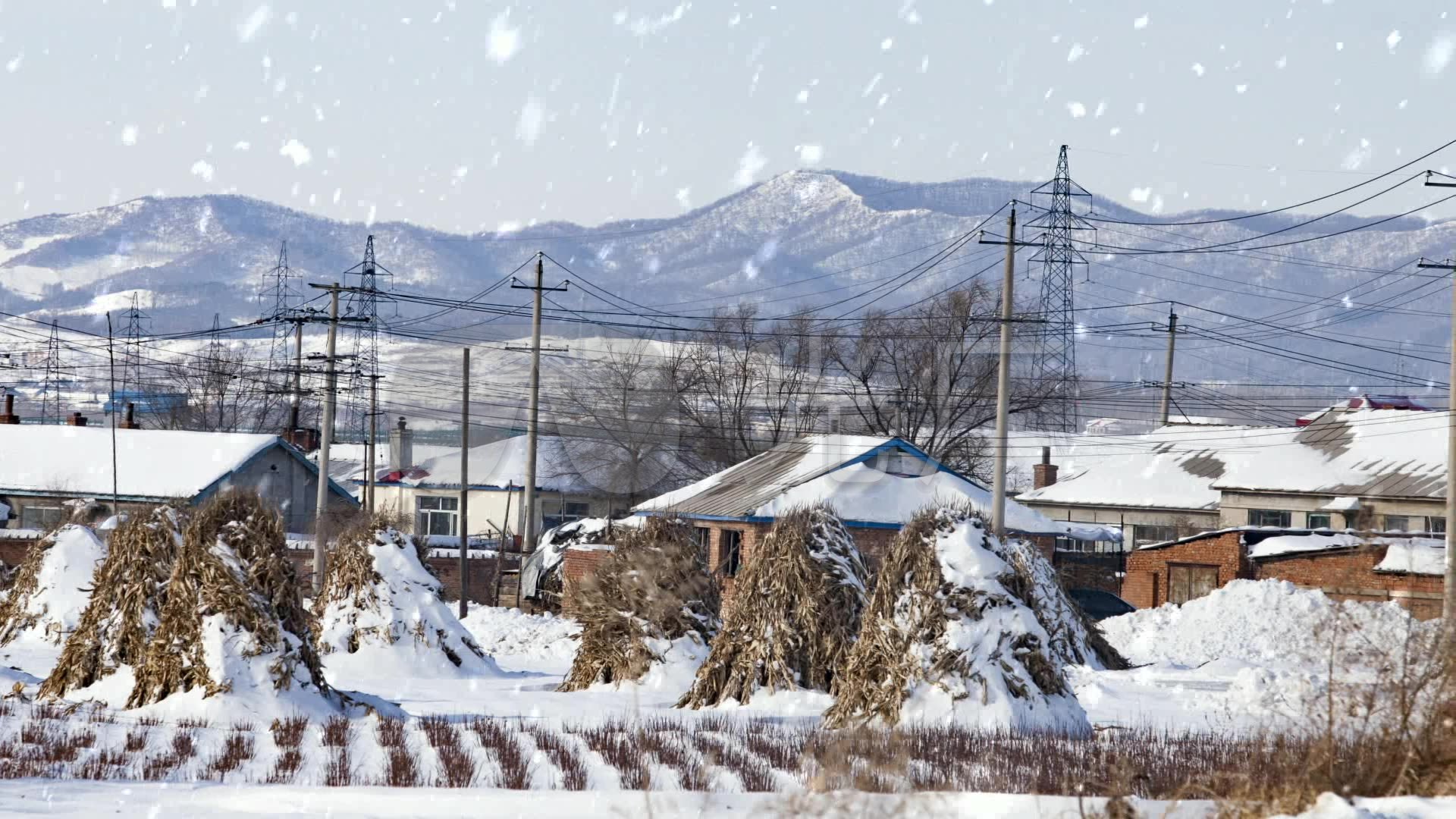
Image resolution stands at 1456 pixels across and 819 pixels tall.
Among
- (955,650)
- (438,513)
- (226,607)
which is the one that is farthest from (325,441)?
(438,513)

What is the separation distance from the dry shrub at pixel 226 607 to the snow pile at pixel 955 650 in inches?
234

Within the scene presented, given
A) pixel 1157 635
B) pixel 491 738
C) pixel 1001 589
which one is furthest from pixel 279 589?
pixel 1157 635

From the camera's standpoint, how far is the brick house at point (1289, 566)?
35656 millimetres

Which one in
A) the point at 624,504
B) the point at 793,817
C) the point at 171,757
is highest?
the point at 793,817

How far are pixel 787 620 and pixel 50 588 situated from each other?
19062 mm

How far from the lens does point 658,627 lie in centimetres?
2227

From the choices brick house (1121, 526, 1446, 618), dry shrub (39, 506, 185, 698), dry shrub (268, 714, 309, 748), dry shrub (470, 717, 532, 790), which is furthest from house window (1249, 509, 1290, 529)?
dry shrub (268, 714, 309, 748)

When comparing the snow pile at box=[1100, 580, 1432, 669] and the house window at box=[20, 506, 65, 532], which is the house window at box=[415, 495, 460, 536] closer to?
the house window at box=[20, 506, 65, 532]

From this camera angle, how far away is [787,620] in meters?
20.1

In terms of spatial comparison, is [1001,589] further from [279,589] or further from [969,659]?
[279,589]

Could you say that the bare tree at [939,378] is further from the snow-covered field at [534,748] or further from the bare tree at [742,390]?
the snow-covered field at [534,748]

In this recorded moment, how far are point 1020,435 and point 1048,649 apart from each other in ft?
419

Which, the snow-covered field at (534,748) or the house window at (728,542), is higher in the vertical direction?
the snow-covered field at (534,748)

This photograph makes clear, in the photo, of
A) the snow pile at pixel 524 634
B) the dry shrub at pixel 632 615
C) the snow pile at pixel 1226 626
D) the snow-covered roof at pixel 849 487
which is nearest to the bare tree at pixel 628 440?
the snow-covered roof at pixel 849 487
